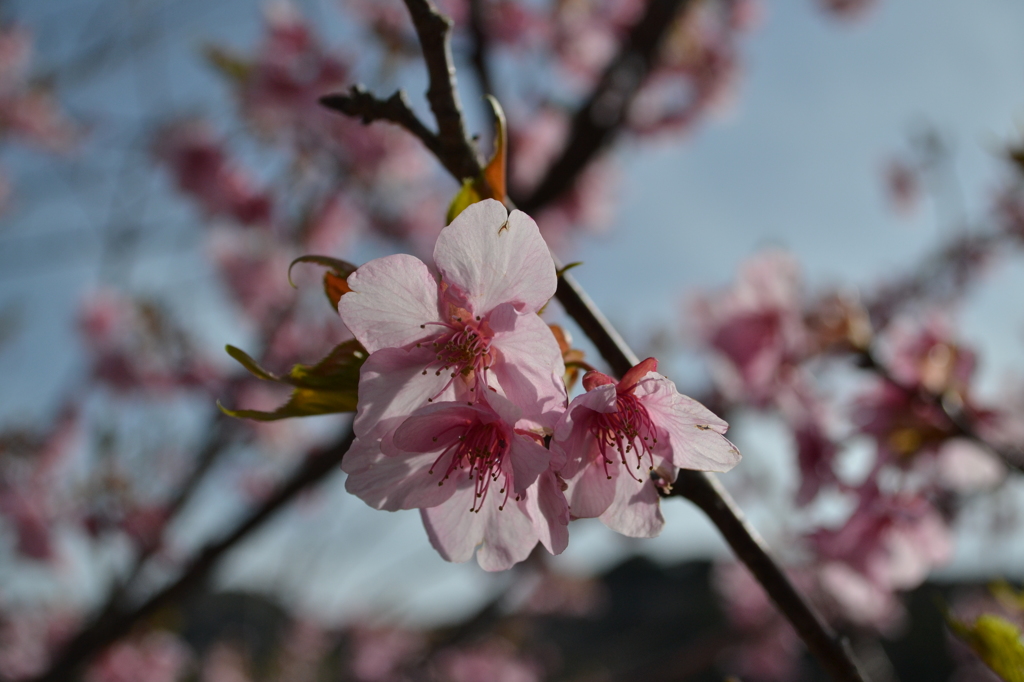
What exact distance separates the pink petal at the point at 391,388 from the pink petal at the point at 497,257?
3.7 inches

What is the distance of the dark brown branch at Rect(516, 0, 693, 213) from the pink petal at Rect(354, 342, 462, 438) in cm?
211

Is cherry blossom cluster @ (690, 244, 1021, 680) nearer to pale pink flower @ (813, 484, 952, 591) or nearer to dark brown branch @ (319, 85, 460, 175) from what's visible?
pale pink flower @ (813, 484, 952, 591)

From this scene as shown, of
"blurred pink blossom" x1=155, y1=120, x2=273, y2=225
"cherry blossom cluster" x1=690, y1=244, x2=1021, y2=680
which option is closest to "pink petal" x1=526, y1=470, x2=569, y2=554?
"cherry blossom cluster" x1=690, y1=244, x2=1021, y2=680

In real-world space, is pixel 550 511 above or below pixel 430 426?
below

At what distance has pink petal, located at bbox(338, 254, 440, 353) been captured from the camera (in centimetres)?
65

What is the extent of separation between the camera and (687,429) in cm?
67

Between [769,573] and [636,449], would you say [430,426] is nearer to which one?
[636,449]

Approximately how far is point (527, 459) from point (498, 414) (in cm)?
5

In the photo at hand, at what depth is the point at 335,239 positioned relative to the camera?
4.31 m

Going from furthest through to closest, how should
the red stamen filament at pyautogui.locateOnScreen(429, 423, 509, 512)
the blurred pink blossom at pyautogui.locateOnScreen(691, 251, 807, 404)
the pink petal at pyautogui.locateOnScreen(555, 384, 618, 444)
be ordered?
the blurred pink blossom at pyautogui.locateOnScreen(691, 251, 807, 404) → the red stamen filament at pyautogui.locateOnScreen(429, 423, 509, 512) → the pink petal at pyautogui.locateOnScreen(555, 384, 618, 444)

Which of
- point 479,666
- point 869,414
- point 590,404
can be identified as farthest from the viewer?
point 479,666

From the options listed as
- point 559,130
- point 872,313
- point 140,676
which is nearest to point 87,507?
point 140,676

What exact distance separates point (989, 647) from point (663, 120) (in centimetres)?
529

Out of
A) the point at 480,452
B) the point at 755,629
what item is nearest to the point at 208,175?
the point at 480,452
